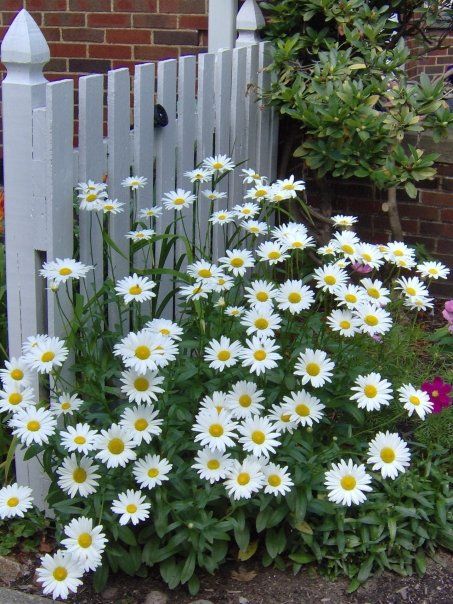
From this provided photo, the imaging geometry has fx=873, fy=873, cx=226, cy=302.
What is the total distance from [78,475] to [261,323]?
0.69m

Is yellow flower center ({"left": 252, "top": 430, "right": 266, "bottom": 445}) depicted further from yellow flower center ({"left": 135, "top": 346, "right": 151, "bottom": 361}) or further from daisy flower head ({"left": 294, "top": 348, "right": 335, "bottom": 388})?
yellow flower center ({"left": 135, "top": 346, "right": 151, "bottom": 361})

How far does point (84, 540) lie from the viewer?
236cm

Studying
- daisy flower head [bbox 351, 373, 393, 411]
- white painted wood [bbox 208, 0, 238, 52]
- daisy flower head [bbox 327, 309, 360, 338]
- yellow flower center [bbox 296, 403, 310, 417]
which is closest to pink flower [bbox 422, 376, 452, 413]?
daisy flower head [bbox 351, 373, 393, 411]

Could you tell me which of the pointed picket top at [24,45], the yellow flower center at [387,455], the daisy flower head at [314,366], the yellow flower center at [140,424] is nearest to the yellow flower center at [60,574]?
the yellow flower center at [140,424]

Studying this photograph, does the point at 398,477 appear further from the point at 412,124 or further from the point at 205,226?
the point at 412,124

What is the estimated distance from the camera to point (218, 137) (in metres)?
3.84

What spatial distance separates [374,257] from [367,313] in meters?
0.28

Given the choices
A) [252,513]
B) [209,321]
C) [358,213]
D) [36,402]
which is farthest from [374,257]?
[358,213]

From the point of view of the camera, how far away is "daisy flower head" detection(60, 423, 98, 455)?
7.90ft

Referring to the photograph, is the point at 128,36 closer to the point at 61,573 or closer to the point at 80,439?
the point at 80,439

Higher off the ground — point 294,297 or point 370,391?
point 294,297

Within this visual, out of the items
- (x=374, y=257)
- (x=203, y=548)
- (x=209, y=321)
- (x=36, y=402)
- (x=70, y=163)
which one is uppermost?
(x=70, y=163)

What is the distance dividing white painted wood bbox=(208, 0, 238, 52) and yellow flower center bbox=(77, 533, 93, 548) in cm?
311

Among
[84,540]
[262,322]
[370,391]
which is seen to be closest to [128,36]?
[262,322]
